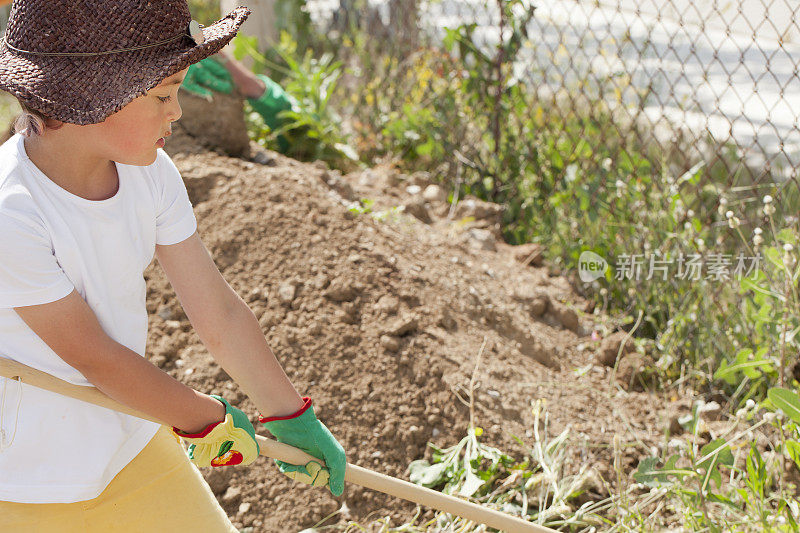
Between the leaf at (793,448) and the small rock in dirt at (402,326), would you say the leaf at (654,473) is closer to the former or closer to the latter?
the leaf at (793,448)

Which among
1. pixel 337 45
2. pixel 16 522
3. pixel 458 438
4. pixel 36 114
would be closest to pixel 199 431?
pixel 16 522

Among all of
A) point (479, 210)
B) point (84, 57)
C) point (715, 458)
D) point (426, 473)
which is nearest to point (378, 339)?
point (426, 473)

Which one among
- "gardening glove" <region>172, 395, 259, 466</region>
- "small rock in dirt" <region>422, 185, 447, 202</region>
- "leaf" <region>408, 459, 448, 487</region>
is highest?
"gardening glove" <region>172, 395, 259, 466</region>

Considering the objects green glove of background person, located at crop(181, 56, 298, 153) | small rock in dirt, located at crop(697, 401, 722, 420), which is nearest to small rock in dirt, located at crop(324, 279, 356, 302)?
green glove of background person, located at crop(181, 56, 298, 153)

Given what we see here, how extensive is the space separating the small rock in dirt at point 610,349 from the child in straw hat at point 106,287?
132 centimetres

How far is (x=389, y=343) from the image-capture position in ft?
7.56

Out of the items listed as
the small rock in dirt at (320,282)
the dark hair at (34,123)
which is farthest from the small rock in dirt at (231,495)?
the dark hair at (34,123)

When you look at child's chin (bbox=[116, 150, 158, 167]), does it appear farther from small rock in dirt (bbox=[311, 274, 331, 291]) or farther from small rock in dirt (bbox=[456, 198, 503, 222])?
small rock in dirt (bbox=[456, 198, 503, 222])

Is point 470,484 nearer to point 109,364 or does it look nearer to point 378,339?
point 378,339

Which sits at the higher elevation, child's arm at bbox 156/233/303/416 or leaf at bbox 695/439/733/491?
child's arm at bbox 156/233/303/416

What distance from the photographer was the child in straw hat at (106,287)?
122cm

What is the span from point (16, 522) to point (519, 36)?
8.53ft

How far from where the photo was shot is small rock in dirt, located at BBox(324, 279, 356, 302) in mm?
2428

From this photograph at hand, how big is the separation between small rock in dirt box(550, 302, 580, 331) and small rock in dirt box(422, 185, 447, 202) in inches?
32.5
